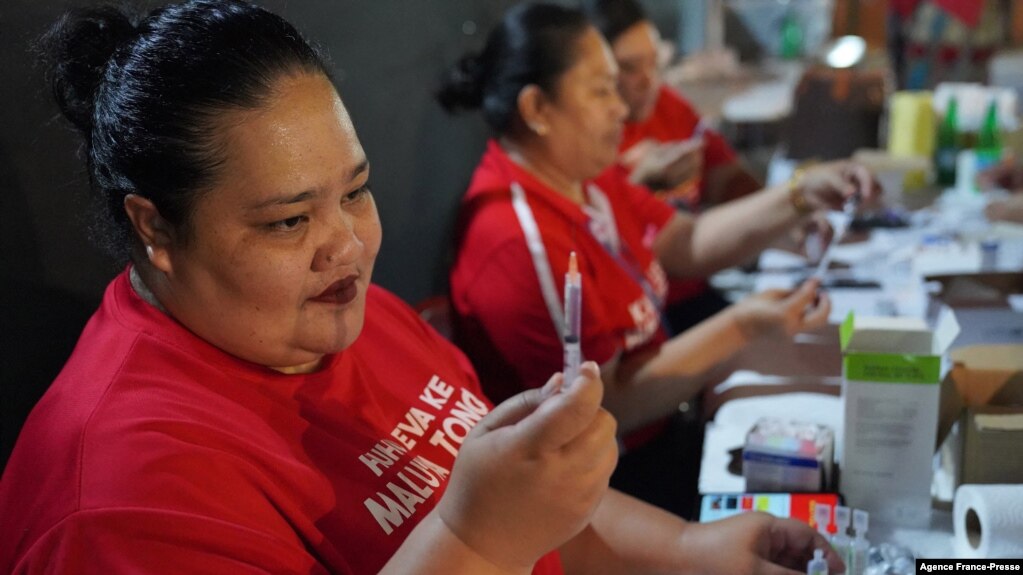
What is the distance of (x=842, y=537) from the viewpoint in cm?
117

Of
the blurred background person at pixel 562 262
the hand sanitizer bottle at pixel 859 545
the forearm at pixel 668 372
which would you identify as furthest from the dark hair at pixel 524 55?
the hand sanitizer bottle at pixel 859 545

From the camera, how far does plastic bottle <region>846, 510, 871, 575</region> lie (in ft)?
3.72

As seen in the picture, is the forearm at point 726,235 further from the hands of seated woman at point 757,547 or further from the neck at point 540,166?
the hands of seated woman at point 757,547

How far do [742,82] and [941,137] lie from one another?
181 cm

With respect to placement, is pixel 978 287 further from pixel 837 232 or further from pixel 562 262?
pixel 562 262

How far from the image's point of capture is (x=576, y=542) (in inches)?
49.0

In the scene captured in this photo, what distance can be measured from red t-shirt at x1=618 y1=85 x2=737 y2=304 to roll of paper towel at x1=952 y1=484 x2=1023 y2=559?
1812 millimetres

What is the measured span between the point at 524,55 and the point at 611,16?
0.92 meters

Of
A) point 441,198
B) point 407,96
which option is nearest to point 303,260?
point 407,96

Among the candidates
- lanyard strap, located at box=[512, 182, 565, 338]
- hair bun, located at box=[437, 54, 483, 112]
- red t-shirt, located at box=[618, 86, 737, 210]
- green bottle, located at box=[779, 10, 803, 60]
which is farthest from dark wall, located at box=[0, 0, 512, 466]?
green bottle, located at box=[779, 10, 803, 60]

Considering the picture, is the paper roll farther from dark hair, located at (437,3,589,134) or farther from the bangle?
Result: dark hair, located at (437,3,589,134)

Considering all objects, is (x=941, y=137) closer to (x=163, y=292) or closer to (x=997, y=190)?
(x=997, y=190)

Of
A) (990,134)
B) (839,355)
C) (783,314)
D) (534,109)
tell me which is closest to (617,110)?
(534,109)

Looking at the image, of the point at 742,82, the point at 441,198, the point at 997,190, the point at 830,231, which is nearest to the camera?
the point at 441,198
